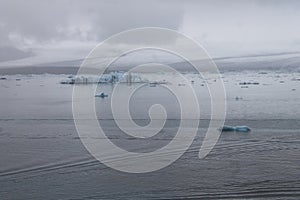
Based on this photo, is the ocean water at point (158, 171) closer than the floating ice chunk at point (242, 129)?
Yes

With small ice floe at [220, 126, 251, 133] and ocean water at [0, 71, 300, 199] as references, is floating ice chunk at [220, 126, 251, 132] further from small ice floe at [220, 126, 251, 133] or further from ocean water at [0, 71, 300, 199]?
ocean water at [0, 71, 300, 199]

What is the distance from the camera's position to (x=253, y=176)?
6.70 m

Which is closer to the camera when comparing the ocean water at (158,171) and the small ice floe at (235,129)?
the ocean water at (158,171)

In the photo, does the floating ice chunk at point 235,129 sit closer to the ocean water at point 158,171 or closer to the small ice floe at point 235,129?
the small ice floe at point 235,129

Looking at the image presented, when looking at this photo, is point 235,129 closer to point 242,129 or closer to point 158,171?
point 242,129

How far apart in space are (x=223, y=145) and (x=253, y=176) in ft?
7.48

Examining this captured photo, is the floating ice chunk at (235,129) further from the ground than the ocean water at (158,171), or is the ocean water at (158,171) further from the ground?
the floating ice chunk at (235,129)

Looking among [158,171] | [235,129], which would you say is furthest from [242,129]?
[158,171]

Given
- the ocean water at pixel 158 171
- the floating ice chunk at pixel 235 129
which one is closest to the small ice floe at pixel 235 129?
the floating ice chunk at pixel 235 129

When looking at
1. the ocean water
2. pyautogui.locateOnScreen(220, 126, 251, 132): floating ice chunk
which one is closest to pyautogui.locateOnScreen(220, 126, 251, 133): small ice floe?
pyautogui.locateOnScreen(220, 126, 251, 132): floating ice chunk

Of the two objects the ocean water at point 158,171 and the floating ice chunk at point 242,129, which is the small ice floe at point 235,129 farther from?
the ocean water at point 158,171

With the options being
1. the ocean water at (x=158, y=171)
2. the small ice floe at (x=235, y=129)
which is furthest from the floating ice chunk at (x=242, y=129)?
the ocean water at (x=158, y=171)

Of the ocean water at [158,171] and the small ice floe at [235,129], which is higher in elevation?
the small ice floe at [235,129]

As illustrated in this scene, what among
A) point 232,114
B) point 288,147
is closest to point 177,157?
point 288,147
